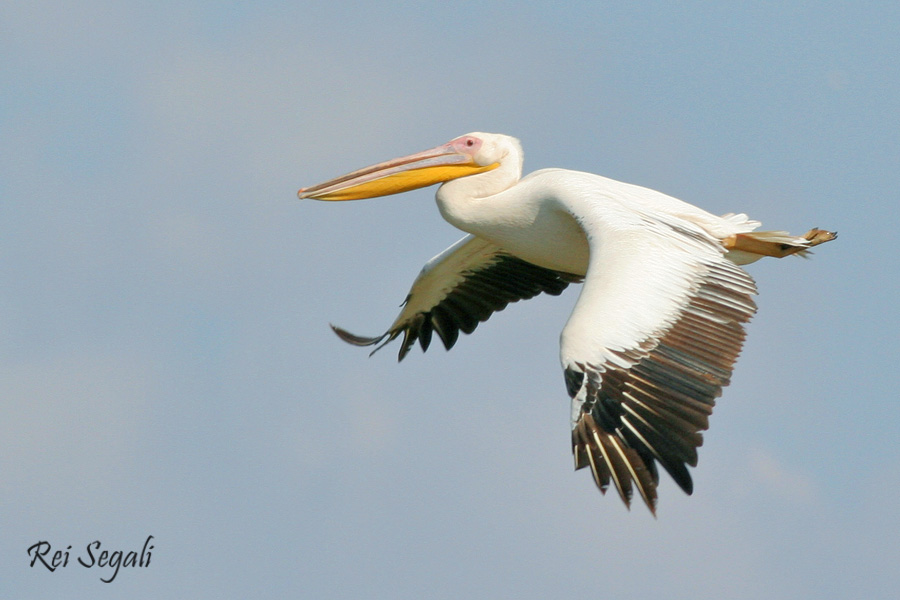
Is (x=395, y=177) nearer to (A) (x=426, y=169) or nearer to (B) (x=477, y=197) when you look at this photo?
(A) (x=426, y=169)

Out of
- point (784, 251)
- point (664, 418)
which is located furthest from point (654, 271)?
point (784, 251)

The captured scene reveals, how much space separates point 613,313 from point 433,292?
3862mm

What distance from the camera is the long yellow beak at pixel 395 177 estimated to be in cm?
1159

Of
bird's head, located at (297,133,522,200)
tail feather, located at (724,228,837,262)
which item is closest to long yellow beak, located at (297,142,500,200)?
bird's head, located at (297,133,522,200)

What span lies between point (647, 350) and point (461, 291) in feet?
12.9

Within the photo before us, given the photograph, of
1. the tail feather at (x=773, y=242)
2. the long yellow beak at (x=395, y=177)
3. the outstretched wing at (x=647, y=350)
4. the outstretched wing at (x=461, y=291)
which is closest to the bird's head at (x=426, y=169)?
the long yellow beak at (x=395, y=177)

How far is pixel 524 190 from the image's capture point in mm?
10867

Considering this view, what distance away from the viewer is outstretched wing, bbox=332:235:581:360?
40.7ft

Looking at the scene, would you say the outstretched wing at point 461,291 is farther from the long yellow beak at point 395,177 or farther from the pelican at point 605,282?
the long yellow beak at point 395,177

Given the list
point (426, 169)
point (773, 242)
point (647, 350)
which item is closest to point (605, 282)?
point (647, 350)

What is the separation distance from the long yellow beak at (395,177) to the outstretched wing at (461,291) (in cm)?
81

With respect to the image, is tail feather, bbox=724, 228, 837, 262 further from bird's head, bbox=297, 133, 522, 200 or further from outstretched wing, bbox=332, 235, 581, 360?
outstretched wing, bbox=332, 235, 581, 360

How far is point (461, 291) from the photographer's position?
12641mm

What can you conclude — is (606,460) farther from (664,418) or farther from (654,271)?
(654,271)
